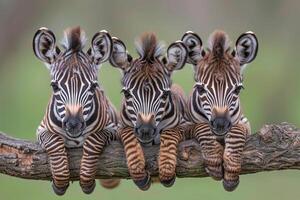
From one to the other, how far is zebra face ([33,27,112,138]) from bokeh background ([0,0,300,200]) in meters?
8.57

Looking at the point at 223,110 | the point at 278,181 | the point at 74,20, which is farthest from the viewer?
the point at 74,20

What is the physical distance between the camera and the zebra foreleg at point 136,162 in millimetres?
9745

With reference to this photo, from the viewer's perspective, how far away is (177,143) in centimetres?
988

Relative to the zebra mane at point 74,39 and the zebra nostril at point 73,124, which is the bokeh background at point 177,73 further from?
the zebra nostril at point 73,124

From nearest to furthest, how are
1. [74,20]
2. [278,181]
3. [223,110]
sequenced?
[223,110], [278,181], [74,20]

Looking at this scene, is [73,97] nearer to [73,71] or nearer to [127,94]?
[73,71]

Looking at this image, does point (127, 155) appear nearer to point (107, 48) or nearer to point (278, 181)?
point (107, 48)

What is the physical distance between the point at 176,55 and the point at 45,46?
1267 millimetres

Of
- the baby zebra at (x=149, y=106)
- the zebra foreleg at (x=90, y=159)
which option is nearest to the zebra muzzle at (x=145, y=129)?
the baby zebra at (x=149, y=106)

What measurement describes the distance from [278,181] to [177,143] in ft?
32.9

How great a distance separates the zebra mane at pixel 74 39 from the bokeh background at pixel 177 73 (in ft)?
28.5

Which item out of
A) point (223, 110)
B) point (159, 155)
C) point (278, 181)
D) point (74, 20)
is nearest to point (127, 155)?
point (159, 155)

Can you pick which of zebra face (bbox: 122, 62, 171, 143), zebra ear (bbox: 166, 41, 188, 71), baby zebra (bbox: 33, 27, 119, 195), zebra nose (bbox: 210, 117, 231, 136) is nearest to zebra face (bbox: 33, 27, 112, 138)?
baby zebra (bbox: 33, 27, 119, 195)

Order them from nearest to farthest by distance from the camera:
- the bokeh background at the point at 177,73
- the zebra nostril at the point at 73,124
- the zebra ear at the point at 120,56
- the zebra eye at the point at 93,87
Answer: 1. the zebra nostril at the point at 73,124
2. the zebra eye at the point at 93,87
3. the zebra ear at the point at 120,56
4. the bokeh background at the point at 177,73
